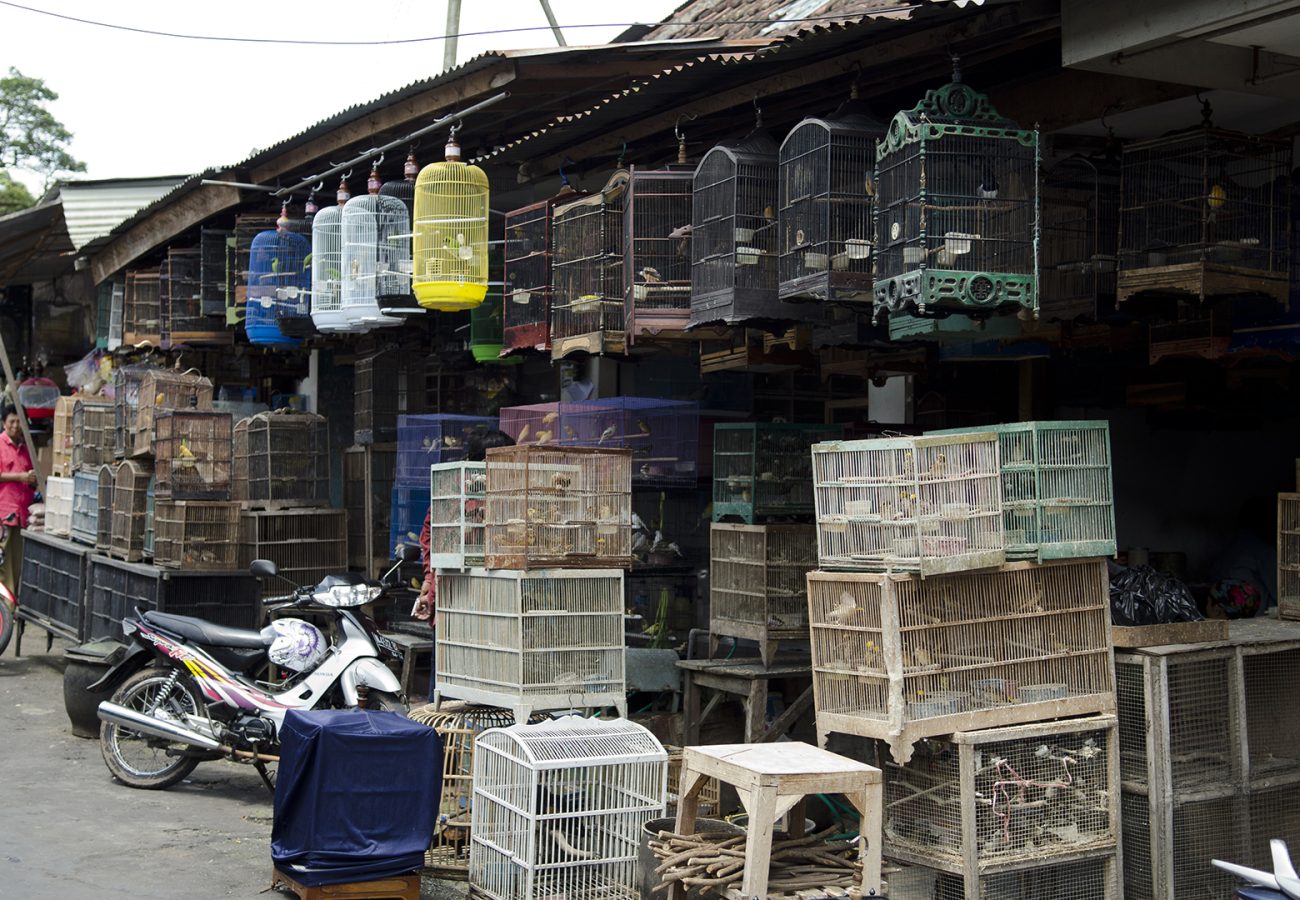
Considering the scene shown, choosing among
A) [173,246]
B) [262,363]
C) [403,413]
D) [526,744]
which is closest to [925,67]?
[526,744]

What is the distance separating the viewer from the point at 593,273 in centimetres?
855

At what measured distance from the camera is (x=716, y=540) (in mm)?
8789

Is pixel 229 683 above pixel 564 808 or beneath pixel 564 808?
above

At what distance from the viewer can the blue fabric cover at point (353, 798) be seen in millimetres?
6531

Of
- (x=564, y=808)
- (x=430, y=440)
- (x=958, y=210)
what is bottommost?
(x=564, y=808)

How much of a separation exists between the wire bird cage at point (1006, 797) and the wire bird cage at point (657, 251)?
9.19ft

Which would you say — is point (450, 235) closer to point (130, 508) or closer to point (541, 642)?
point (541, 642)

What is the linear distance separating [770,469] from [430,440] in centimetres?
398

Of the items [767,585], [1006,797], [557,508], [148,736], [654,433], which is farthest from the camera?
[654,433]

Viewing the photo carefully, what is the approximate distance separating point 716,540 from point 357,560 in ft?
17.0

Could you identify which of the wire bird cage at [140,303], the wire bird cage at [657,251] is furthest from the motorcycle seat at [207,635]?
the wire bird cage at [140,303]

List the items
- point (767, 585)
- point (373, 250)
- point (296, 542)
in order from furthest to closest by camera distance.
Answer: point (296, 542) < point (373, 250) < point (767, 585)

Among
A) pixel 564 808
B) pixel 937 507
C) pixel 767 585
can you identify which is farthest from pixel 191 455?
pixel 937 507

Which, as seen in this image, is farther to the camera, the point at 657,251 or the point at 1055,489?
the point at 657,251
